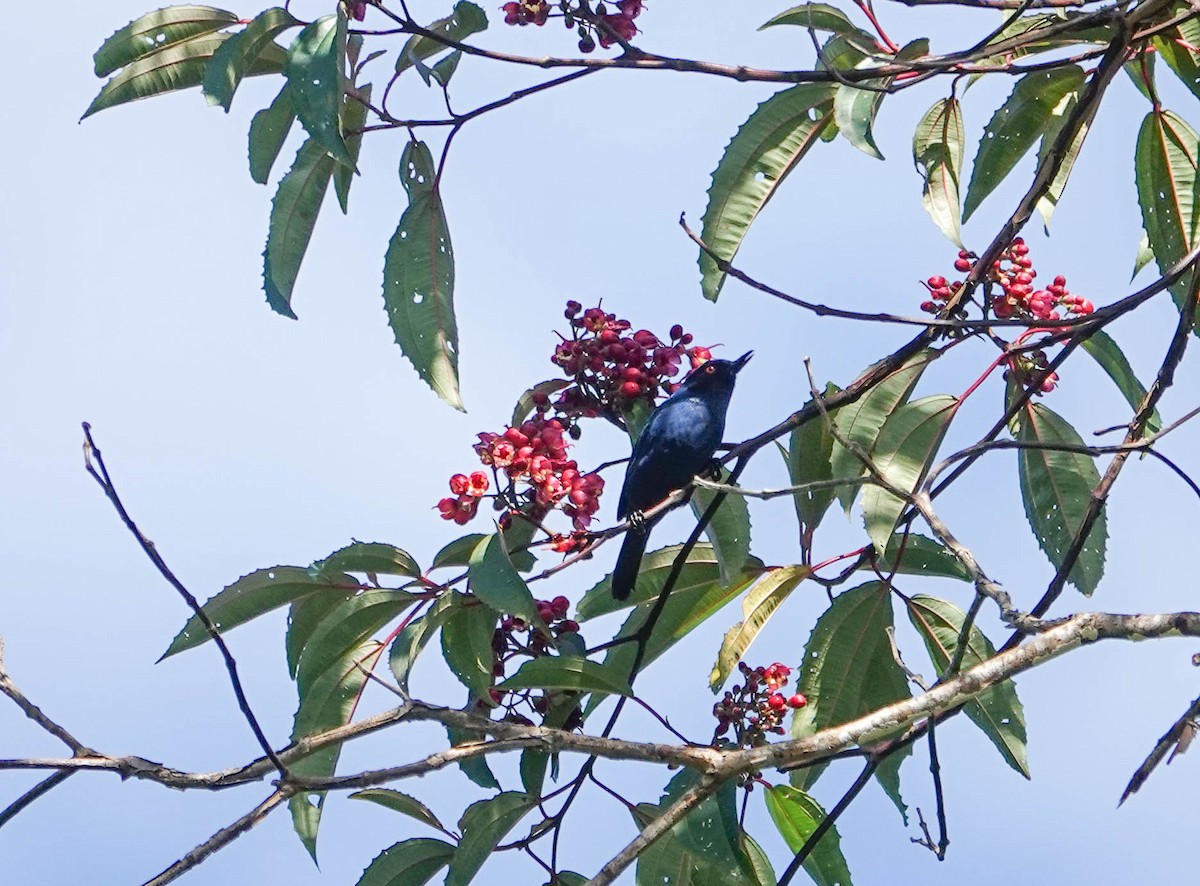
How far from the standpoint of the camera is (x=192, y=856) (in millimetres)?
2441

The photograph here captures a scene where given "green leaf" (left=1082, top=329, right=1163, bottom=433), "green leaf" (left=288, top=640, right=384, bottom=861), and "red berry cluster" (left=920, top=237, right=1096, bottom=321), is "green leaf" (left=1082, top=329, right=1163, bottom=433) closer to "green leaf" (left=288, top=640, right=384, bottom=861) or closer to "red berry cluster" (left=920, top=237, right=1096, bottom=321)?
"red berry cluster" (left=920, top=237, right=1096, bottom=321)

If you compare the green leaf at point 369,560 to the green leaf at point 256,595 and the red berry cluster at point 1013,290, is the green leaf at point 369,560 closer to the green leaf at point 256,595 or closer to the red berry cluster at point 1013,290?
the green leaf at point 256,595

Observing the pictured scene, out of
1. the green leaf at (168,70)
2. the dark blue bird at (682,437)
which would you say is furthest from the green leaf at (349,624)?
the dark blue bird at (682,437)

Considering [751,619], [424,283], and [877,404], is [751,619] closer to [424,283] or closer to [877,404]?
[877,404]

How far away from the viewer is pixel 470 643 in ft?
10.8

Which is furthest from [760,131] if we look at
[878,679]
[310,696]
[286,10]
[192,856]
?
[192,856]

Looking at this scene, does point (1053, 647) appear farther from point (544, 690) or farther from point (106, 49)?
point (106, 49)

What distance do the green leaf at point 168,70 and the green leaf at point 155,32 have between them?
0.02 metres

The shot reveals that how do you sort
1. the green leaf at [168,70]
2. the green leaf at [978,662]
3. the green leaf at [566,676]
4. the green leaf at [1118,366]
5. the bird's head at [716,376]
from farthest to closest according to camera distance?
the bird's head at [716,376], the green leaf at [1118,366], the green leaf at [978,662], the green leaf at [168,70], the green leaf at [566,676]

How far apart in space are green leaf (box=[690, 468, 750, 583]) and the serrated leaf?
43.7 inches

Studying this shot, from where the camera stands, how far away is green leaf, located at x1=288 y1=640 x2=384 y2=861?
3375mm

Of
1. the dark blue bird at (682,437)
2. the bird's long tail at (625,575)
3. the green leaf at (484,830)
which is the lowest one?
the green leaf at (484,830)

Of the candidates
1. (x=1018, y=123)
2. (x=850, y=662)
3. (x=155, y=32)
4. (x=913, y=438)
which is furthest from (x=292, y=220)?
(x=1018, y=123)

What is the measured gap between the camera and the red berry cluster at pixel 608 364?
3826 millimetres
